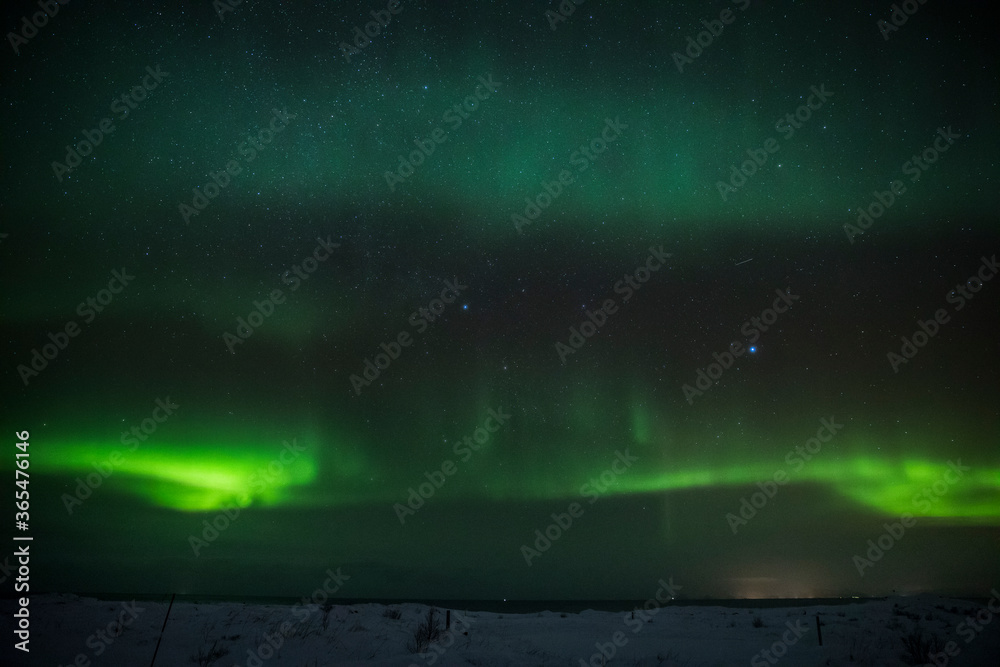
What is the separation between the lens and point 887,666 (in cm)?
1019

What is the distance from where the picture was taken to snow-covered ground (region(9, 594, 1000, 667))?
1095 cm

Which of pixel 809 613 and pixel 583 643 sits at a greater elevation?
pixel 809 613

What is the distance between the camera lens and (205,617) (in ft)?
48.5

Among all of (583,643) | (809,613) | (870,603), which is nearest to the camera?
(583,643)

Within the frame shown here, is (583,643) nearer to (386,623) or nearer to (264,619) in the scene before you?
(386,623)

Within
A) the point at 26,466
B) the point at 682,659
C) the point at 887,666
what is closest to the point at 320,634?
the point at 26,466

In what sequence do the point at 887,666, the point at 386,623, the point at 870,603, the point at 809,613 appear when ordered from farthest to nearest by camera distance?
the point at 870,603, the point at 809,613, the point at 386,623, the point at 887,666

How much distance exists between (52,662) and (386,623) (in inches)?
266

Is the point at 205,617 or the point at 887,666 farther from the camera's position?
the point at 205,617

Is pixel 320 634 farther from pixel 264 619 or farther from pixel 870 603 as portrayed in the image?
pixel 870 603

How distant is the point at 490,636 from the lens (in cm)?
1312

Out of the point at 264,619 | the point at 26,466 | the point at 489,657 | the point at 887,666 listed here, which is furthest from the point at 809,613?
the point at 26,466

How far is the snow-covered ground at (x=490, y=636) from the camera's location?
11.0 meters

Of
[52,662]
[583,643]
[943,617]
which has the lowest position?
[52,662]
